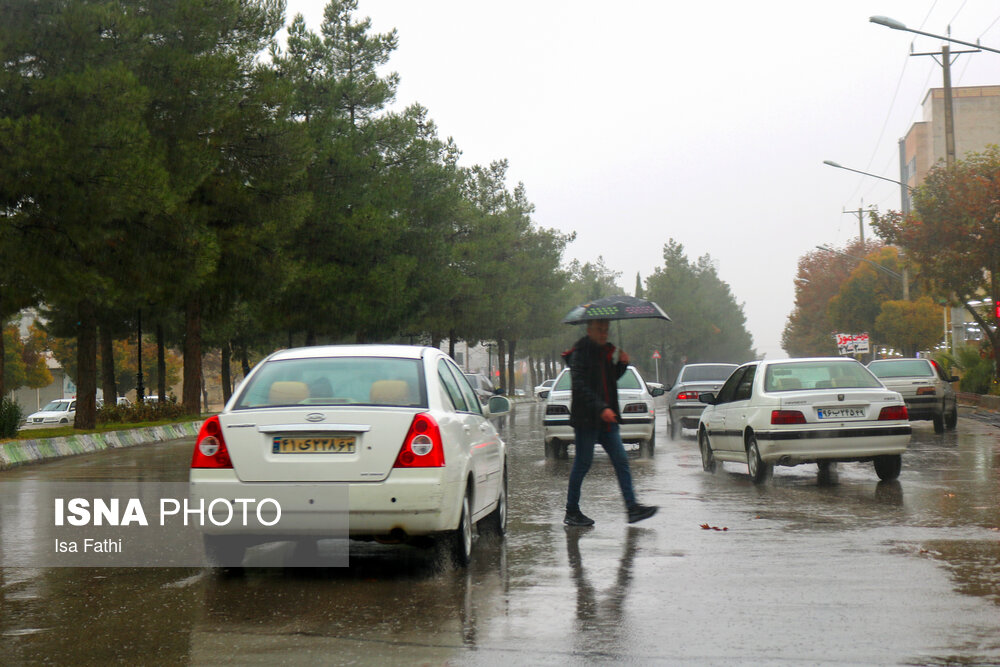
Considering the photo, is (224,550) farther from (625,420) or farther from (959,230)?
(959,230)

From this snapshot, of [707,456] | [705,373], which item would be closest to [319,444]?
[707,456]

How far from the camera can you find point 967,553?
321 inches

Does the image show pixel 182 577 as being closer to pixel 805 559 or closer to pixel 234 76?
pixel 805 559

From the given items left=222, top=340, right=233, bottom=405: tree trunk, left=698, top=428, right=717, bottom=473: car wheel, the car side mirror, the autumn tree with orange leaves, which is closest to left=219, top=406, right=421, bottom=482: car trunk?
the car side mirror

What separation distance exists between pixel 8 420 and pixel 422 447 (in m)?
16.7

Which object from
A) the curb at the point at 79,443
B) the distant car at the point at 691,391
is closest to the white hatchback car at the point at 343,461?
the curb at the point at 79,443

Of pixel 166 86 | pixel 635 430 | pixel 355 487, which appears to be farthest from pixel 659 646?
pixel 166 86

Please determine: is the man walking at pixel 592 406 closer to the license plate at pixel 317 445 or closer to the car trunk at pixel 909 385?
the license plate at pixel 317 445

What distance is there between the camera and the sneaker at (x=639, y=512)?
386 inches

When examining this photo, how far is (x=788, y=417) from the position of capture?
13406 mm

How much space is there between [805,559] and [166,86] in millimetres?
23453

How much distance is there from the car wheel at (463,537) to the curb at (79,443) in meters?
13.2

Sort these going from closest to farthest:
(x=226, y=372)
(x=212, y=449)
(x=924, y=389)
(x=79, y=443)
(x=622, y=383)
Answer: (x=212, y=449)
(x=622, y=383)
(x=79, y=443)
(x=924, y=389)
(x=226, y=372)

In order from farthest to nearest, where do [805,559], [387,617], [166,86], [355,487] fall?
[166,86], [805,559], [355,487], [387,617]
